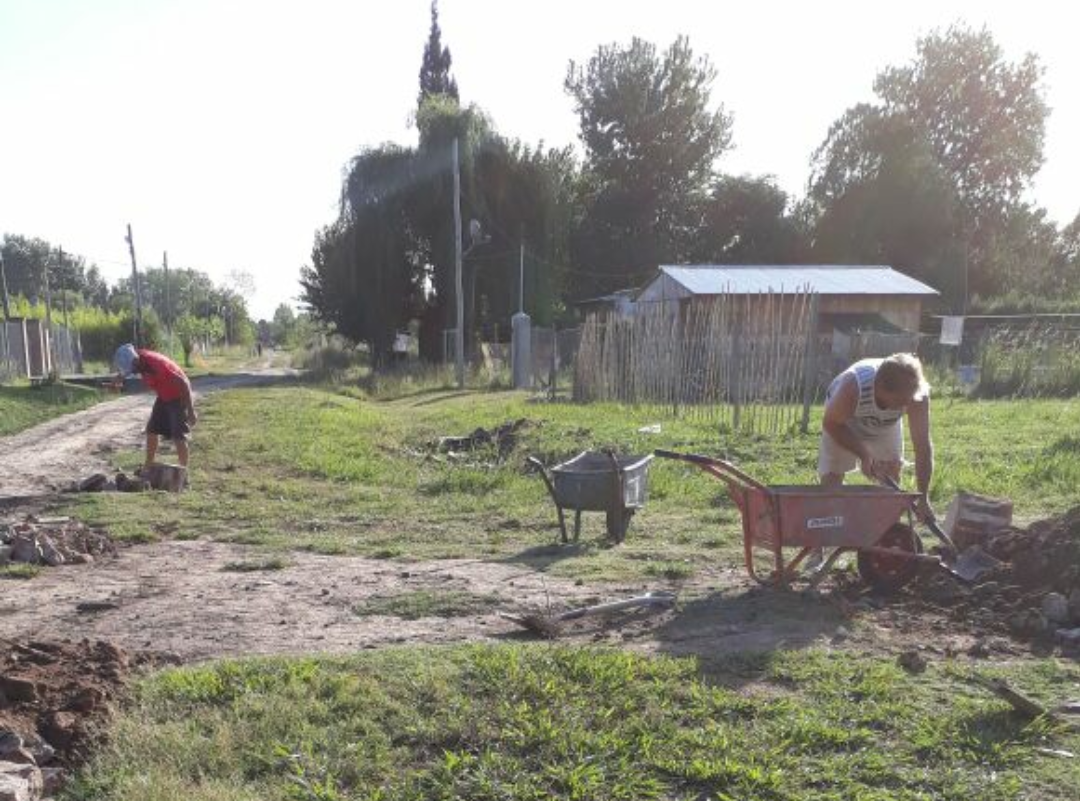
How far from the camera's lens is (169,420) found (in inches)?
413

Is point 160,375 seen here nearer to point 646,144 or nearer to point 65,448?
point 65,448

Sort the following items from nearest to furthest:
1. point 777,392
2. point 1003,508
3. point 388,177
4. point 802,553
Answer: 1. point 802,553
2. point 1003,508
3. point 777,392
4. point 388,177

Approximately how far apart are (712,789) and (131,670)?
8.82 feet

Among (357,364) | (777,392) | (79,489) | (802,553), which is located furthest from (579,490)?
(357,364)

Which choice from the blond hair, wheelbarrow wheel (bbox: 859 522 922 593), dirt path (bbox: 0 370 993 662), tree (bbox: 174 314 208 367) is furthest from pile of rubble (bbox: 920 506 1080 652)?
tree (bbox: 174 314 208 367)

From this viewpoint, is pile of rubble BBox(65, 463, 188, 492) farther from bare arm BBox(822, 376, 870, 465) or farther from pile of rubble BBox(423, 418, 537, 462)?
bare arm BBox(822, 376, 870, 465)

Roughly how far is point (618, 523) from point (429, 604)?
2.20 m

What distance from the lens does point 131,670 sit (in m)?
4.27

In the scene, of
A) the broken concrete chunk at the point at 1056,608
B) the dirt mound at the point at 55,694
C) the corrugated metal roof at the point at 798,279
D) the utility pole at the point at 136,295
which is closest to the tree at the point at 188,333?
the utility pole at the point at 136,295

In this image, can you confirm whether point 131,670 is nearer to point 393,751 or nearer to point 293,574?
point 393,751

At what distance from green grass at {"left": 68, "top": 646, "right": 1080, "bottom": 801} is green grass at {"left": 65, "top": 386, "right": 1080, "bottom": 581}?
7.15 feet

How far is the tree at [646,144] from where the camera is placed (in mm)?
50500

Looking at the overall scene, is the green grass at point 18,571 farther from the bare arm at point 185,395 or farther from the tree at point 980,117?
the tree at point 980,117

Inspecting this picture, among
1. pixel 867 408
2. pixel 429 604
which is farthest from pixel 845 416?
pixel 429 604
